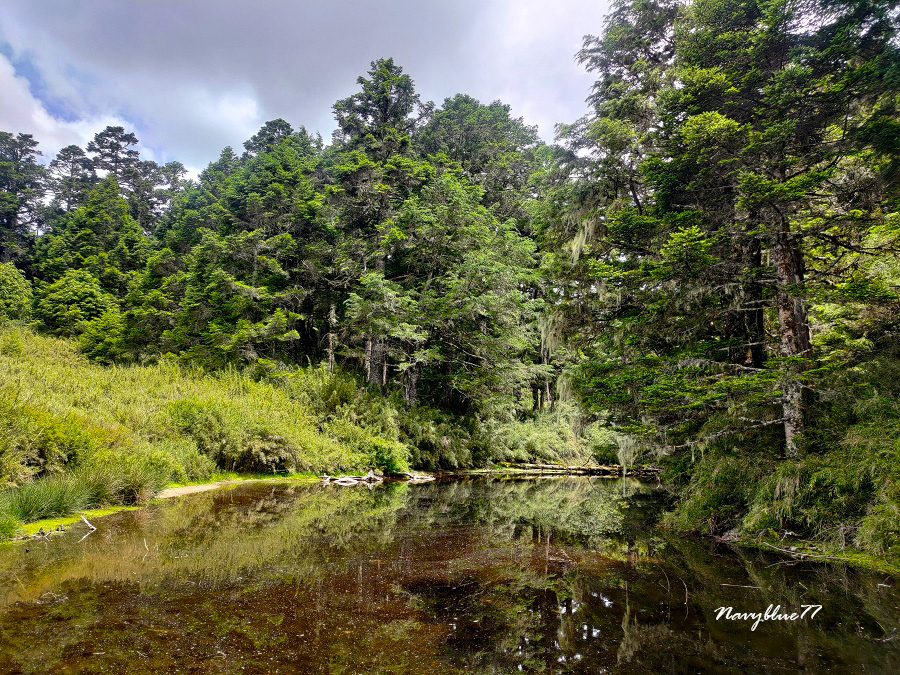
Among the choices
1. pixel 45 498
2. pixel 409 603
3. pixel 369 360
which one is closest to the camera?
pixel 409 603

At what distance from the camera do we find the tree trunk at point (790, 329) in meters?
6.96

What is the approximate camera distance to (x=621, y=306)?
10.4m

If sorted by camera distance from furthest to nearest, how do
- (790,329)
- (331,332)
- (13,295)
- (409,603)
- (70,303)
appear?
(13,295)
(70,303)
(331,332)
(790,329)
(409,603)

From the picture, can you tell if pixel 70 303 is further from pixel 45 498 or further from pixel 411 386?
pixel 45 498

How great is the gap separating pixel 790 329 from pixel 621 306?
346 centimetres

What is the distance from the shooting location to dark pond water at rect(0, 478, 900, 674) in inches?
116

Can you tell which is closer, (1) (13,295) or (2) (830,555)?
(2) (830,555)

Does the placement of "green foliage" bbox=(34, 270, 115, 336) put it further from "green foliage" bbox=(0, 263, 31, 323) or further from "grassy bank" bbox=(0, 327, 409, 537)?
"grassy bank" bbox=(0, 327, 409, 537)

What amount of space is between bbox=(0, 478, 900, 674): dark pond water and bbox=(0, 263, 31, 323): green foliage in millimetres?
35831

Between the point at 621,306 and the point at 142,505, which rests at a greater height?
the point at 621,306

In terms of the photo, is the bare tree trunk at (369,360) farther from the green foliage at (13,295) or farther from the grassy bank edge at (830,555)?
the green foliage at (13,295)

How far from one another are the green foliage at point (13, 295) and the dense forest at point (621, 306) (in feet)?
21.6

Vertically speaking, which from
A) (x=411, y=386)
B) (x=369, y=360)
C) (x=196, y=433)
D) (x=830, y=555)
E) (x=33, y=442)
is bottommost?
(x=830, y=555)

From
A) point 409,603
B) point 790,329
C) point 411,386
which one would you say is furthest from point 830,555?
point 411,386
